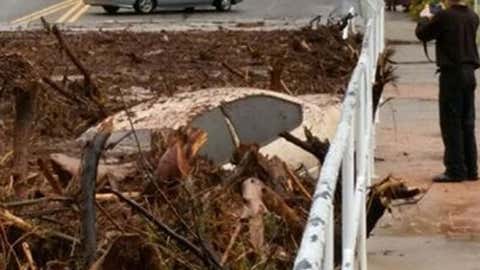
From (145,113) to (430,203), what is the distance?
8.30ft

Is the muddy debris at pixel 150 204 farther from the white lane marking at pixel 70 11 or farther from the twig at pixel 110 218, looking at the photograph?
the white lane marking at pixel 70 11

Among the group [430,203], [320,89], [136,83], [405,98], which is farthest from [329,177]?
[405,98]

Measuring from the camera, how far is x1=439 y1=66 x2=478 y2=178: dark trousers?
12938 millimetres

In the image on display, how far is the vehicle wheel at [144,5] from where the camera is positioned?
139 feet

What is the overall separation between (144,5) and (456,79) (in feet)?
99.2

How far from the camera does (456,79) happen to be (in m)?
12.9

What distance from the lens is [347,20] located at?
23.8 m

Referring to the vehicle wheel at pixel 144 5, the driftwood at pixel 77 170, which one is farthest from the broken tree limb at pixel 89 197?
the vehicle wheel at pixel 144 5

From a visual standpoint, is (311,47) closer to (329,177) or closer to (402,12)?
(329,177)

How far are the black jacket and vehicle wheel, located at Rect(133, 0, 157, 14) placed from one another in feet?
97.7

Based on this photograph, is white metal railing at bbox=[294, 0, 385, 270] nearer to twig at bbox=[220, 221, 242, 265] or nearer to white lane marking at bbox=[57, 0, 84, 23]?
twig at bbox=[220, 221, 242, 265]


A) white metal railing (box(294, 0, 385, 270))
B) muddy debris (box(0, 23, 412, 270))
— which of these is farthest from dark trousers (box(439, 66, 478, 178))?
muddy debris (box(0, 23, 412, 270))

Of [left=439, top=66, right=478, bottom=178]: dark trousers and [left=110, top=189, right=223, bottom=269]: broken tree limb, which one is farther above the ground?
[left=110, top=189, right=223, bottom=269]: broken tree limb

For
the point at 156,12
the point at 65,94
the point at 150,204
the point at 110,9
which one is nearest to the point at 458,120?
the point at 65,94
